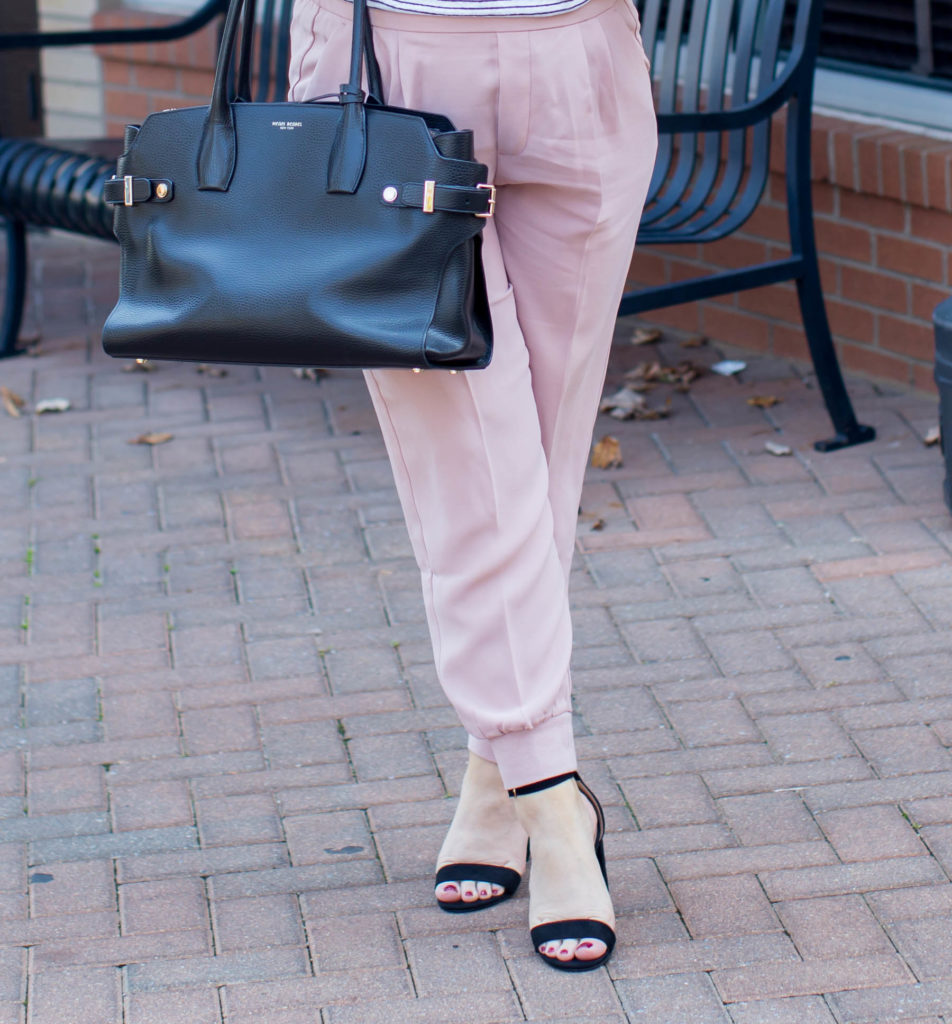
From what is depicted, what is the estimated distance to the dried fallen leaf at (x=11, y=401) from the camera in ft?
15.3

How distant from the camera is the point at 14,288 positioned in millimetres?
5207

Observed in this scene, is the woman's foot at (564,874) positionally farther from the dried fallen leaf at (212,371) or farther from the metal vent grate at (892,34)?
the metal vent grate at (892,34)

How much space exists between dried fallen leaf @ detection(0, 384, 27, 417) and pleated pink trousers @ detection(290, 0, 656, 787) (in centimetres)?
279

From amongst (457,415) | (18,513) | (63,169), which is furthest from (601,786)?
(63,169)

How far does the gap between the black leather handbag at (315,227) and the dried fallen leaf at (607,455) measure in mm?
2150

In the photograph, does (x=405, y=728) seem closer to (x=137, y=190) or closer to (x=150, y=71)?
(x=137, y=190)

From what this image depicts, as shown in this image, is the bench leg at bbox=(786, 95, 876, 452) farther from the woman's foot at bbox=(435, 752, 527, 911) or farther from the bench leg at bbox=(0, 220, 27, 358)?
the bench leg at bbox=(0, 220, 27, 358)

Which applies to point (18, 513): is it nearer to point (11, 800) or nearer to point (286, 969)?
point (11, 800)

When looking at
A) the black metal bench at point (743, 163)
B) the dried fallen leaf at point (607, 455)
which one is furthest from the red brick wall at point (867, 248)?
the dried fallen leaf at point (607, 455)

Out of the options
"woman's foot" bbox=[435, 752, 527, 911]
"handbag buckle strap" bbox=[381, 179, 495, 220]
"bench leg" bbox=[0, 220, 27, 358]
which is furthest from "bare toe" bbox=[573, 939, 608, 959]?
"bench leg" bbox=[0, 220, 27, 358]

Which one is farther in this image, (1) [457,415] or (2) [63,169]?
(2) [63,169]

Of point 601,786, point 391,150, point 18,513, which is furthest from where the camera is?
point 18,513

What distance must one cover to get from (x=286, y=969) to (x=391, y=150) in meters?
1.14

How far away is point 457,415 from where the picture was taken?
2053 millimetres
